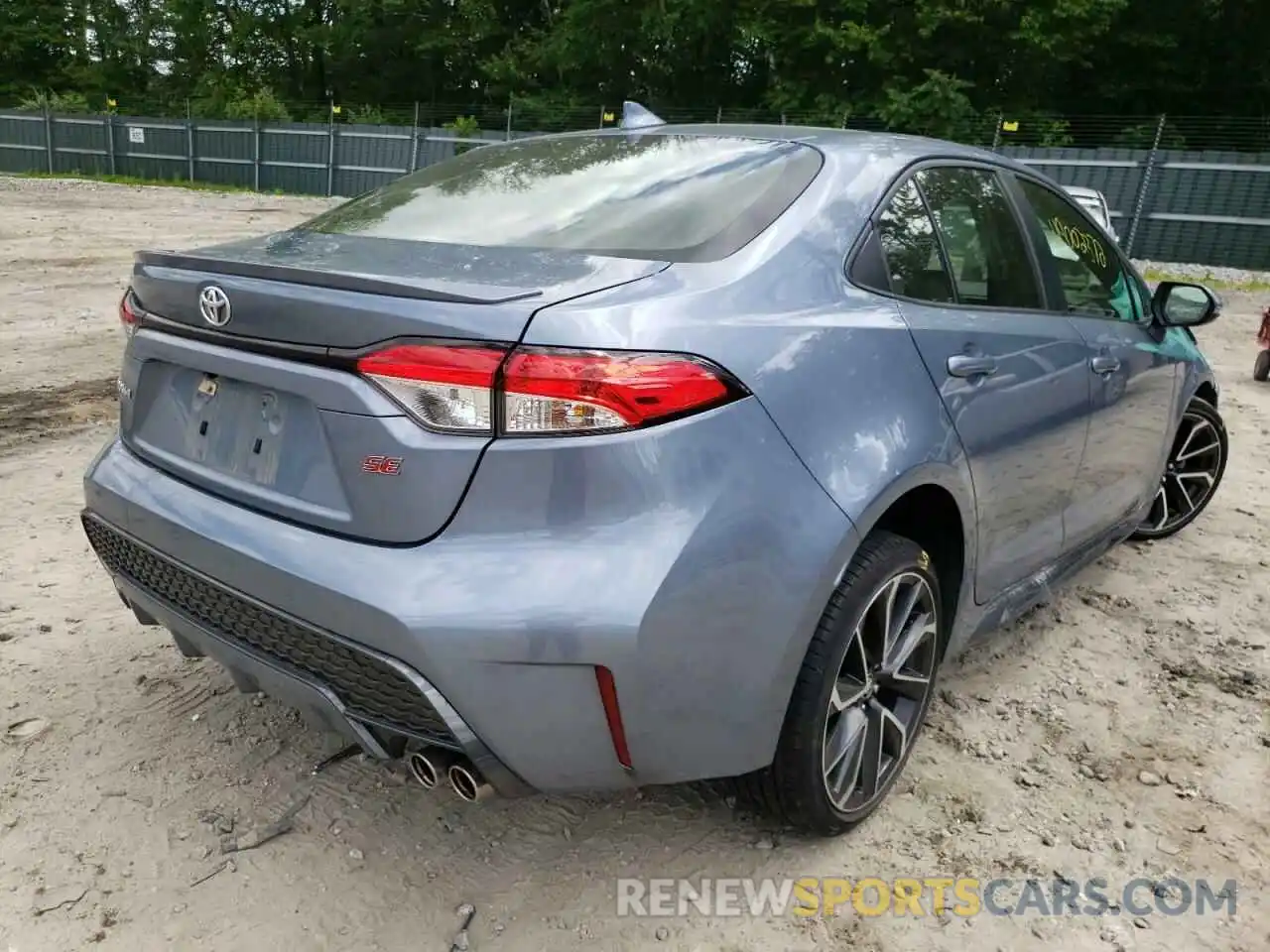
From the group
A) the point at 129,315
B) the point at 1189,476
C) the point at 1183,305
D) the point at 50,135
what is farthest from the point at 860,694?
the point at 50,135

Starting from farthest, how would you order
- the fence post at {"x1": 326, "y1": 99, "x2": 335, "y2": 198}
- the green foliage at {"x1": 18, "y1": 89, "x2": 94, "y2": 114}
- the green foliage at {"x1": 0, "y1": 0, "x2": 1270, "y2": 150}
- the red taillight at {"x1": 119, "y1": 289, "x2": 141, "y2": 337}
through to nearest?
the green foliage at {"x1": 18, "y1": 89, "x2": 94, "y2": 114}, the fence post at {"x1": 326, "y1": 99, "x2": 335, "y2": 198}, the green foliage at {"x1": 0, "y1": 0, "x2": 1270, "y2": 150}, the red taillight at {"x1": 119, "y1": 289, "x2": 141, "y2": 337}

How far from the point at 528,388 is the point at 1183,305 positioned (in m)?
2.81

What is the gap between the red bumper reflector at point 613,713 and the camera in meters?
1.70

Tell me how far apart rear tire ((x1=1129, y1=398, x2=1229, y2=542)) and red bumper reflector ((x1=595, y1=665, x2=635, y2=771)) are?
3.28m

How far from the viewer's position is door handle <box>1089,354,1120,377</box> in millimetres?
2980

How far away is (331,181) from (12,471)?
26999 millimetres

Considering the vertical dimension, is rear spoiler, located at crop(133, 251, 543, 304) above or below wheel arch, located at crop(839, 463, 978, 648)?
above

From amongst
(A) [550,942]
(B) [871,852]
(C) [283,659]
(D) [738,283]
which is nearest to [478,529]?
(C) [283,659]

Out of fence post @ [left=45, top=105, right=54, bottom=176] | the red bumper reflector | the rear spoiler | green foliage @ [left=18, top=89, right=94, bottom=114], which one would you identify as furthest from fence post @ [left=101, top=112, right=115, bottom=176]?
the red bumper reflector

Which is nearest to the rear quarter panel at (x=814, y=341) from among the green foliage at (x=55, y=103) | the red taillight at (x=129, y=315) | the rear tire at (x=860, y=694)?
the rear tire at (x=860, y=694)

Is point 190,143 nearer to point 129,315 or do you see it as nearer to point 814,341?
point 129,315

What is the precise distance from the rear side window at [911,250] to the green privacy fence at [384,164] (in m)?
17.6

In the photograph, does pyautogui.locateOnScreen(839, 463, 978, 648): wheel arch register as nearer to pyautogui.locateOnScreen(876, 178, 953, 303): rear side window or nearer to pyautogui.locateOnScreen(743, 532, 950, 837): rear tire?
pyautogui.locateOnScreen(743, 532, 950, 837): rear tire

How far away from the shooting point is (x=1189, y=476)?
4309 mm
